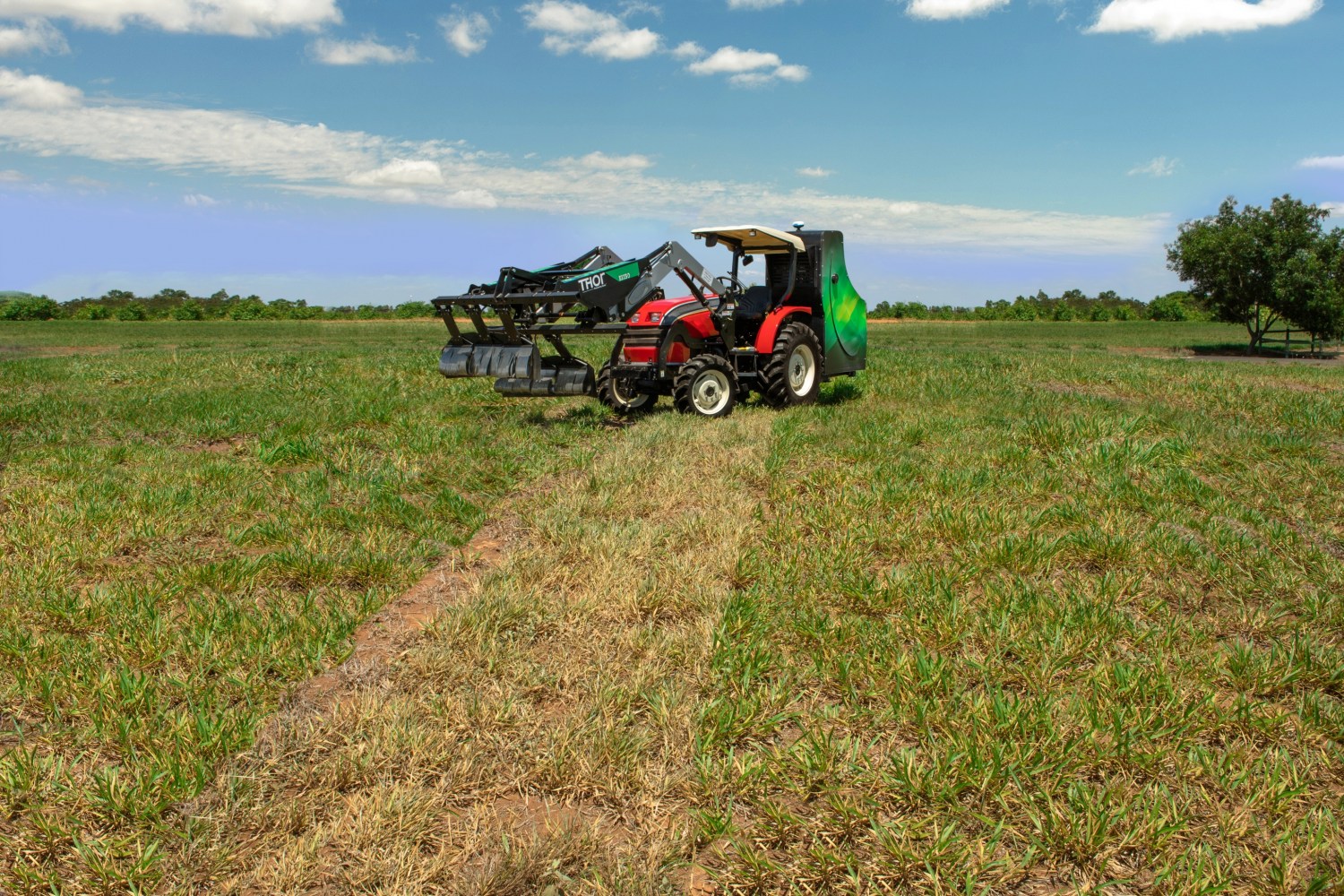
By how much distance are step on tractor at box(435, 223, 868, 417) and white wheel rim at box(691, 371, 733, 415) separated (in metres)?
0.02

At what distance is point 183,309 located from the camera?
5625 centimetres

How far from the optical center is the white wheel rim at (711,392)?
10.9m

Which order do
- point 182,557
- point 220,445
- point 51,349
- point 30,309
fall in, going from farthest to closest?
1. point 30,309
2. point 51,349
3. point 220,445
4. point 182,557

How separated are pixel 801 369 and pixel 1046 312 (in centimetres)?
5926

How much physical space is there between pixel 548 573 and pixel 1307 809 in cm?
379

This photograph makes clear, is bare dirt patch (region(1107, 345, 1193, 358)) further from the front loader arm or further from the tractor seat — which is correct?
the front loader arm

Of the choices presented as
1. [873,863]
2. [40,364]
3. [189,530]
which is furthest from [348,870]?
[40,364]

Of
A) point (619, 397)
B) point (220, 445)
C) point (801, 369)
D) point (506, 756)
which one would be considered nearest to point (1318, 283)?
point (801, 369)

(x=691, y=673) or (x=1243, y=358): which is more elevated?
(x=1243, y=358)

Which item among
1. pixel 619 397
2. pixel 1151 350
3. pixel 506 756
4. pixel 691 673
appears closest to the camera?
pixel 506 756

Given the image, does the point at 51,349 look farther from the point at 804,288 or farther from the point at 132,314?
the point at 132,314

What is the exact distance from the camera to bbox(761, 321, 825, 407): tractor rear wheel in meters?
11.4

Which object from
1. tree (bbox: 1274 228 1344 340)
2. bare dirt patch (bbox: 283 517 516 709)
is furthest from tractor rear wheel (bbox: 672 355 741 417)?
tree (bbox: 1274 228 1344 340)

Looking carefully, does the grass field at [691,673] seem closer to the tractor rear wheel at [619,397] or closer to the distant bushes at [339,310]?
the tractor rear wheel at [619,397]
